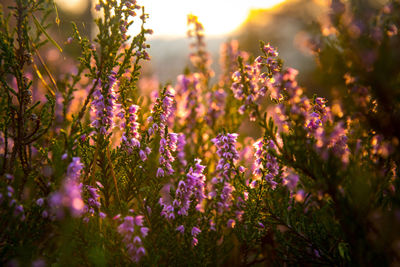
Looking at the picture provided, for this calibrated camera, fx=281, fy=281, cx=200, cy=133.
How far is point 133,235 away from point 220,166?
1.04 meters

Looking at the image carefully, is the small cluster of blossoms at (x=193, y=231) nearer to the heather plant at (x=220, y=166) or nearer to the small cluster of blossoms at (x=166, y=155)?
the heather plant at (x=220, y=166)

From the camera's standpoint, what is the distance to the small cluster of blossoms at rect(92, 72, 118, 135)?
2.21 m

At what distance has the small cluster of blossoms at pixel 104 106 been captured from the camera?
7.24ft

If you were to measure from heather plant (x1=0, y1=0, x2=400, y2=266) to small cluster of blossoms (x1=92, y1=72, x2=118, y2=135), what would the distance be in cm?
1

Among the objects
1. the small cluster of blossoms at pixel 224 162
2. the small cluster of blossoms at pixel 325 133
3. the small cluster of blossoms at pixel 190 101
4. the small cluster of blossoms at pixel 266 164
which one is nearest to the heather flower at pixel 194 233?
the small cluster of blossoms at pixel 224 162

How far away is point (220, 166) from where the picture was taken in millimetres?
2564

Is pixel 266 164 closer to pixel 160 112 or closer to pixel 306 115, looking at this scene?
pixel 306 115

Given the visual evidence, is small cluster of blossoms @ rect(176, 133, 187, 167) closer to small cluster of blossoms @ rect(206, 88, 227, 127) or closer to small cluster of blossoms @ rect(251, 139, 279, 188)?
small cluster of blossoms @ rect(206, 88, 227, 127)

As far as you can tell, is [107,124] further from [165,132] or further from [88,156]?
[165,132]

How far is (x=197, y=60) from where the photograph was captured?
520 cm

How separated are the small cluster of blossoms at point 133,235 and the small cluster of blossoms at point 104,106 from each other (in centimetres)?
80

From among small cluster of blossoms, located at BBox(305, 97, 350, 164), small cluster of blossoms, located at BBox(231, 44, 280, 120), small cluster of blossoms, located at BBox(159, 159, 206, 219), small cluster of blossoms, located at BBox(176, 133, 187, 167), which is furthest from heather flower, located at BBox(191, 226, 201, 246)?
small cluster of blossoms, located at BBox(176, 133, 187, 167)

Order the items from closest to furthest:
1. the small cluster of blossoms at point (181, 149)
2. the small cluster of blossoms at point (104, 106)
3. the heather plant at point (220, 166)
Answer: the heather plant at point (220, 166) < the small cluster of blossoms at point (104, 106) < the small cluster of blossoms at point (181, 149)

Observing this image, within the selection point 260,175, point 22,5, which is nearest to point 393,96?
point 260,175
